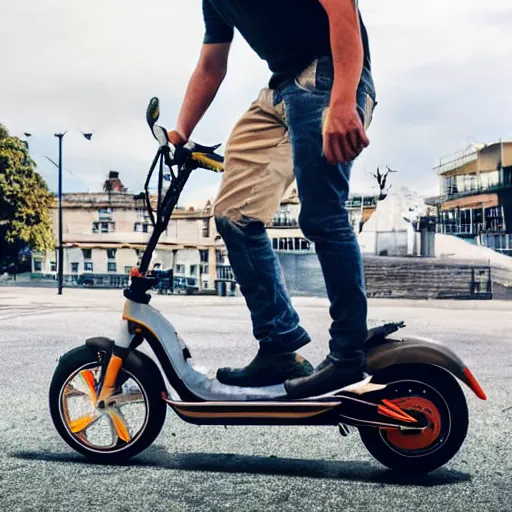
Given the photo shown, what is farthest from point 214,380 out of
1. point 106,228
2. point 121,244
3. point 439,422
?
point 106,228

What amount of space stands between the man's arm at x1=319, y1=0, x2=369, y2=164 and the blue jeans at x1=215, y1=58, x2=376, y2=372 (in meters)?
0.06

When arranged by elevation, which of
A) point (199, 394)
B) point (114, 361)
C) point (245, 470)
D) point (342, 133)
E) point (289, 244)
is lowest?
point (245, 470)

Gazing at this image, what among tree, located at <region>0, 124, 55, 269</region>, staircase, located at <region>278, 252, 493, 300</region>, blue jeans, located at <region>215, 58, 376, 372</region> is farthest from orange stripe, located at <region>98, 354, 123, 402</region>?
staircase, located at <region>278, 252, 493, 300</region>

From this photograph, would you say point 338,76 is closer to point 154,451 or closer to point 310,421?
point 310,421

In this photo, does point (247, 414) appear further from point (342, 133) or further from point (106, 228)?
point (106, 228)

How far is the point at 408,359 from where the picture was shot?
241 cm

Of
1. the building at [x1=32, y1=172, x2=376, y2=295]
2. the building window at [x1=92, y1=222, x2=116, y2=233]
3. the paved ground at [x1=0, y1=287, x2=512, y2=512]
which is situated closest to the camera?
the paved ground at [x1=0, y1=287, x2=512, y2=512]

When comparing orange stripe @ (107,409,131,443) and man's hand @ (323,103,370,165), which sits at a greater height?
man's hand @ (323,103,370,165)

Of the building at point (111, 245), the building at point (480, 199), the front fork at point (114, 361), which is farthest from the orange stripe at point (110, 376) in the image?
the building at point (480, 199)

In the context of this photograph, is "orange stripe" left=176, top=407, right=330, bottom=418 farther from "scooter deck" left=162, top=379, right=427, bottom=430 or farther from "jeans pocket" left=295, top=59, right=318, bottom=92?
"jeans pocket" left=295, top=59, right=318, bottom=92

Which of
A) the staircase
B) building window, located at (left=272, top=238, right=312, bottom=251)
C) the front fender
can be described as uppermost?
building window, located at (left=272, top=238, right=312, bottom=251)

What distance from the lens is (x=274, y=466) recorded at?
8.63 ft

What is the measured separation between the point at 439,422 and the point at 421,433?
7cm

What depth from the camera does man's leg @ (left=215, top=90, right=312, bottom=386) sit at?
2668 millimetres
